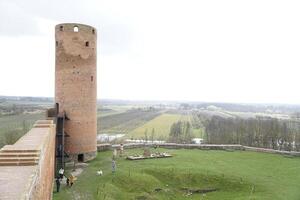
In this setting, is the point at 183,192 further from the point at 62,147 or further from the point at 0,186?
the point at 0,186

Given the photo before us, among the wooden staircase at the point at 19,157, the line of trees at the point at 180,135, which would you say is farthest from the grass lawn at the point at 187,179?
the line of trees at the point at 180,135

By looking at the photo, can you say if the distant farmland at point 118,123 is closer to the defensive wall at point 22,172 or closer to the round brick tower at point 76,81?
the round brick tower at point 76,81

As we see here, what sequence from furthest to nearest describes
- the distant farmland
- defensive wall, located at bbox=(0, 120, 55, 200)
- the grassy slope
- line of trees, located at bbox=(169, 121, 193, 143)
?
the distant farmland < line of trees, located at bbox=(169, 121, 193, 143) < the grassy slope < defensive wall, located at bbox=(0, 120, 55, 200)

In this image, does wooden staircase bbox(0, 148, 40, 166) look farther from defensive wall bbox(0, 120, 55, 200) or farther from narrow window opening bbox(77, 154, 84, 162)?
narrow window opening bbox(77, 154, 84, 162)

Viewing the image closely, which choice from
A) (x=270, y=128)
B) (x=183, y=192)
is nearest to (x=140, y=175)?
(x=183, y=192)

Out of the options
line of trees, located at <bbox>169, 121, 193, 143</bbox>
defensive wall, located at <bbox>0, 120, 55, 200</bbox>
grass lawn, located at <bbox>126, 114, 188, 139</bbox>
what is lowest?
grass lawn, located at <bbox>126, 114, 188, 139</bbox>

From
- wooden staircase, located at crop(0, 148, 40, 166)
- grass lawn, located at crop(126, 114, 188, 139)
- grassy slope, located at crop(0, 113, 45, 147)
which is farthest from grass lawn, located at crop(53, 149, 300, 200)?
grass lawn, located at crop(126, 114, 188, 139)

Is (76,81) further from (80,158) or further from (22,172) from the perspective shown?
(22,172)

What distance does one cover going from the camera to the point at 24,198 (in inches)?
247

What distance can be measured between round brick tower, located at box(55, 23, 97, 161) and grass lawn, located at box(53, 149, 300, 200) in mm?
1983

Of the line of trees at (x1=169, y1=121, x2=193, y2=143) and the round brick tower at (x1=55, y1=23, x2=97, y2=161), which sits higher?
the round brick tower at (x1=55, y1=23, x2=97, y2=161)

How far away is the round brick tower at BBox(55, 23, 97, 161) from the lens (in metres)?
22.1

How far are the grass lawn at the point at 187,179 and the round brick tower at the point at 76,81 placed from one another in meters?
1.98

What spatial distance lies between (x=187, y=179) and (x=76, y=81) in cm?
923
